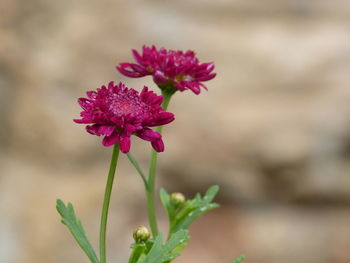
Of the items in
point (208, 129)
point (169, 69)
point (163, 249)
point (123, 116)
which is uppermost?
point (208, 129)

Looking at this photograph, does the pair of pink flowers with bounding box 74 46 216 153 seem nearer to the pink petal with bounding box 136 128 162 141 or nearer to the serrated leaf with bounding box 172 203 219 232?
the pink petal with bounding box 136 128 162 141

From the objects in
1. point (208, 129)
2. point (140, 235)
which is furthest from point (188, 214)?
point (208, 129)

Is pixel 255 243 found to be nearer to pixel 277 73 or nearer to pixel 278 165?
pixel 278 165

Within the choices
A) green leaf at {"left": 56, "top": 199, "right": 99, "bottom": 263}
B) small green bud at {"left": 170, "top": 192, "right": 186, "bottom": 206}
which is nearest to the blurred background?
small green bud at {"left": 170, "top": 192, "right": 186, "bottom": 206}

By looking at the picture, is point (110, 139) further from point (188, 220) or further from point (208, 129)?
point (208, 129)

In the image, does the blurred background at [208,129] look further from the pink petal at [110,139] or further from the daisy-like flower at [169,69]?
the pink petal at [110,139]
